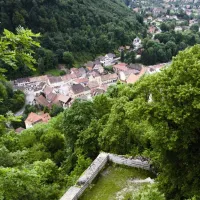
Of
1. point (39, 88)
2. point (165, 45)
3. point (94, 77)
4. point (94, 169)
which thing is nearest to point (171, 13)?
point (165, 45)

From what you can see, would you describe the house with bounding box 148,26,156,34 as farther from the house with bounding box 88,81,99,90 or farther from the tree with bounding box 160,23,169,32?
the house with bounding box 88,81,99,90

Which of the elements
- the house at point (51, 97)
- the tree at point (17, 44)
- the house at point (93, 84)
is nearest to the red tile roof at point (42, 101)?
the house at point (51, 97)

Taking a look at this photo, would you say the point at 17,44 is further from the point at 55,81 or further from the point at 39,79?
the point at 39,79

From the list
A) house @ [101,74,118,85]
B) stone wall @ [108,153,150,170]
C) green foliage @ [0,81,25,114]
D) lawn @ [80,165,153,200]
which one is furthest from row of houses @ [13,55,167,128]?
lawn @ [80,165,153,200]

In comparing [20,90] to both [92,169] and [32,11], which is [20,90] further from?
[92,169]

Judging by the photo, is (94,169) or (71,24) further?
(71,24)

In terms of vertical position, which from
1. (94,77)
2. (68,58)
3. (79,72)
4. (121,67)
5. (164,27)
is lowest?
(94,77)
